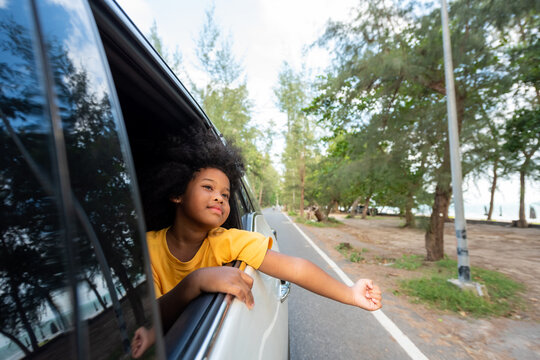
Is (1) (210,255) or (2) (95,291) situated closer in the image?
(2) (95,291)

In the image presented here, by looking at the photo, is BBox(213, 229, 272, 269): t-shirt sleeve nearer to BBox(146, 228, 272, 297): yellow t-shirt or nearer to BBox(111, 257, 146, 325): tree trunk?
BBox(146, 228, 272, 297): yellow t-shirt

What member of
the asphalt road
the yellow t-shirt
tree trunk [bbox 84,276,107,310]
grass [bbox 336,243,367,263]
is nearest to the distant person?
the yellow t-shirt

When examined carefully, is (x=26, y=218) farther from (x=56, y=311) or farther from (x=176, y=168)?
(x=176, y=168)

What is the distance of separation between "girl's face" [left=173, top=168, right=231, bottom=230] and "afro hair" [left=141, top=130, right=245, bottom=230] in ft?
0.18

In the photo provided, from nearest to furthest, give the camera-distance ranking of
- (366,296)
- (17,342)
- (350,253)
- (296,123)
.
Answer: (17,342) < (366,296) < (350,253) < (296,123)

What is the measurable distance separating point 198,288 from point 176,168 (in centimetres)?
84

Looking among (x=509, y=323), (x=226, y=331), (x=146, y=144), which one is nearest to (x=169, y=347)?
(x=226, y=331)

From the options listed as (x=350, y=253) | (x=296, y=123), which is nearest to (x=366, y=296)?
(x=350, y=253)

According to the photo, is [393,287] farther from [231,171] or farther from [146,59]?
[146,59]

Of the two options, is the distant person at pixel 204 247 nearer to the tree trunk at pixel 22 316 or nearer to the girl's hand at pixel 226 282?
the girl's hand at pixel 226 282

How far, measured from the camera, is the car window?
1.34 ft

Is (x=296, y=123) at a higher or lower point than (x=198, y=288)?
higher

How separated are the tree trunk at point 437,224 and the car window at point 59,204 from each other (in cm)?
726

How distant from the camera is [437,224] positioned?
23.4 feet
